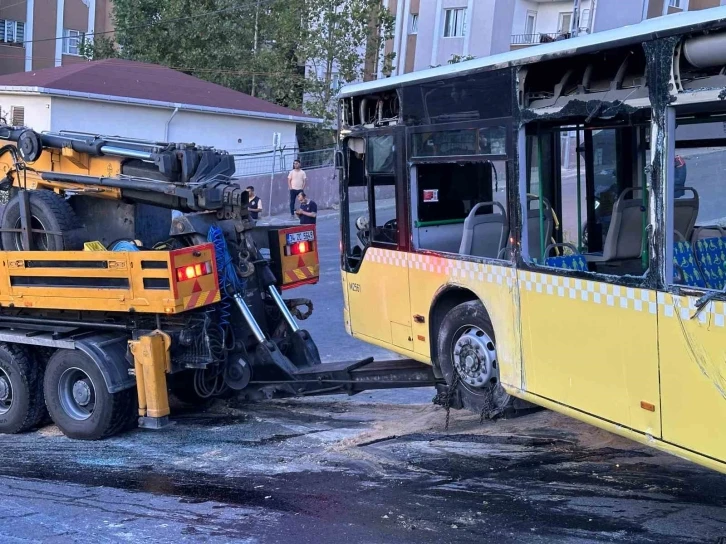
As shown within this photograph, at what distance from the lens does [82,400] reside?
7.85m

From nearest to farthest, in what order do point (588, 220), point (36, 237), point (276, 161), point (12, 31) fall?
point (588, 220) < point (36, 237) < point (276, 161) < point (12, 31)

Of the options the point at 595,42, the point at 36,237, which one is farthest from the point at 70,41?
the point at 595,42

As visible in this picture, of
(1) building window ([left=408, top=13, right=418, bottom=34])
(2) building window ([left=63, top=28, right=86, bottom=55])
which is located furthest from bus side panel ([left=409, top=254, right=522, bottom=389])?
(2) building window ([left=63, top=28, right=86, bottom=55])

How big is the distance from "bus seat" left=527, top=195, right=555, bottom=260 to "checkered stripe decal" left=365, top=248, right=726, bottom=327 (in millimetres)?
243

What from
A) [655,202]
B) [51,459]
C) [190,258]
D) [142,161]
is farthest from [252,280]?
[655,202]

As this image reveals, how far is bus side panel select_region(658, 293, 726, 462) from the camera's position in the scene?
4398 millimetres

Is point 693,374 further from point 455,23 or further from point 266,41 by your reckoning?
point 455,23

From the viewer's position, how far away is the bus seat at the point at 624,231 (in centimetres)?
610

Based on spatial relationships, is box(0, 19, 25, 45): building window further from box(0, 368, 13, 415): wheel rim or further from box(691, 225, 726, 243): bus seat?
box(691, 225, 726, 243): bus seat

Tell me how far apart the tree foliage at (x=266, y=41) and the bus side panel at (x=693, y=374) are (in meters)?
27.0

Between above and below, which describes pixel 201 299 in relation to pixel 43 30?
below

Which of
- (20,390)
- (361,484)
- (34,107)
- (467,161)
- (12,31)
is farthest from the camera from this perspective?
(12,31)

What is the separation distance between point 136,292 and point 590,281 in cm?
386

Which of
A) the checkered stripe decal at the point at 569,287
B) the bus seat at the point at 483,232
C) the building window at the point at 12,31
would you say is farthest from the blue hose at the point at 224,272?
the building window at the point at 12,31
